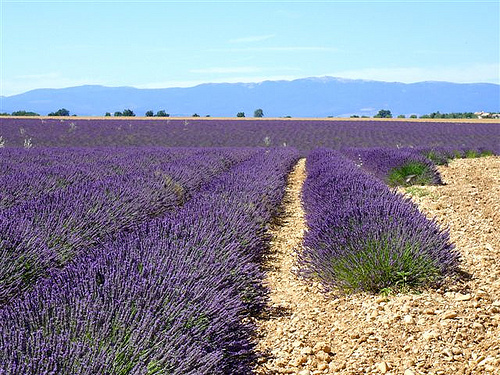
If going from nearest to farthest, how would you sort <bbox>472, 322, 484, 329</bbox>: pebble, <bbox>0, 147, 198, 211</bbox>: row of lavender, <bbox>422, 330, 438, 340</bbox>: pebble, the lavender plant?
<bbox>422, 330, 438, 340</bbox>: pebble, <bbox>472, 322, 484, 329</bbox>: pebble, <bbox>0, 147, 198, 211</bbox>: row of lavender, the lavender plant

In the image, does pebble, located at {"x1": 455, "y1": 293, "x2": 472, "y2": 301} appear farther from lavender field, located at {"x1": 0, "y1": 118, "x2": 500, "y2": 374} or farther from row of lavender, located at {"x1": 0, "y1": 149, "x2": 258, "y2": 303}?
row of lavender, located at {"x1": 0, "y1": 149, "x2": 258, "y2": 303}

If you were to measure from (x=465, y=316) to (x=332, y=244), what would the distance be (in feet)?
3.21

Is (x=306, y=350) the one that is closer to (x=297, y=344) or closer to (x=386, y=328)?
(x=297, y=344)

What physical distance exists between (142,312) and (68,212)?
2.09 meters

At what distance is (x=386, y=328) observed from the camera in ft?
10.3

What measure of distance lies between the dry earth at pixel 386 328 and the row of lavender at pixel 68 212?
50.5 inches

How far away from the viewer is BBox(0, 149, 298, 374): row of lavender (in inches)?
76.5

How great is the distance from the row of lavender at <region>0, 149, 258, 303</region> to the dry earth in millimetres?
1281

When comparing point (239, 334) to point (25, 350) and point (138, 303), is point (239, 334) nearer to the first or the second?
point (138, 303)

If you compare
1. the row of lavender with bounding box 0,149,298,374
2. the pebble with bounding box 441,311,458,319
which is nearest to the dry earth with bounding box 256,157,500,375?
the pebble with bounding box 441,311,458,319

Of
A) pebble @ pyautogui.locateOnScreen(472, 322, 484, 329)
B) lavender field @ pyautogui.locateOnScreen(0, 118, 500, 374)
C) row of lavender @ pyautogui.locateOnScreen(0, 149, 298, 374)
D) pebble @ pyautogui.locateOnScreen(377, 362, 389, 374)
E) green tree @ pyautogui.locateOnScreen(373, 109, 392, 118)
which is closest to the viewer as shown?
row of lavender @ pyautogui.locateOnScreen(0, 149, 298, 374)

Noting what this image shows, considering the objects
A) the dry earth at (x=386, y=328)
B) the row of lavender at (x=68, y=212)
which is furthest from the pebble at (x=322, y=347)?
the row of lavender at (x=68, y=212)

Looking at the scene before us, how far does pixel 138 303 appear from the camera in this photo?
2400 millimetres

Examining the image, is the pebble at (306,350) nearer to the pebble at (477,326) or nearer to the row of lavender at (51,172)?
the pebble at (477,326)
